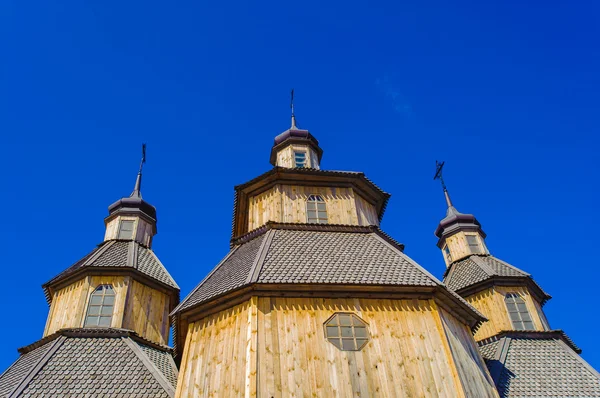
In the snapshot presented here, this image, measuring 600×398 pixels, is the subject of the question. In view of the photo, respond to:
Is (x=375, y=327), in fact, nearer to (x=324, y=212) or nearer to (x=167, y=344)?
(x=324, y=212)

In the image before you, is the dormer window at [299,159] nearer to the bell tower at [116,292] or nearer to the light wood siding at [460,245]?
the bell tower at [116,292]

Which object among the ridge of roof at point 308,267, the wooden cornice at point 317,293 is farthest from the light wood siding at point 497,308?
the wooden cornice at point 317,293

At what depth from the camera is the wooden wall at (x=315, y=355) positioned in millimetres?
9836

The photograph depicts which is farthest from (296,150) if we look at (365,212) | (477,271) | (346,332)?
(346,332)

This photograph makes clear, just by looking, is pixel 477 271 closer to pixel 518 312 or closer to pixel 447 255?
pixel 518 312

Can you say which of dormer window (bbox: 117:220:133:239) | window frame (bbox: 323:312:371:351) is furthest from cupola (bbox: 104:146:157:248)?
window frame (bbox: 323:312:371:351)

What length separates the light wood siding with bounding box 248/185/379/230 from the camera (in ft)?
50.3

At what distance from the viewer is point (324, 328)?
10781 mm

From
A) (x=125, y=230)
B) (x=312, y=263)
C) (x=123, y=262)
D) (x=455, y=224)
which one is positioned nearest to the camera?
(x=312, y=263)

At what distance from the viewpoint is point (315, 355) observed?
10273 mm

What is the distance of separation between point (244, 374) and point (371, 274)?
3946mm

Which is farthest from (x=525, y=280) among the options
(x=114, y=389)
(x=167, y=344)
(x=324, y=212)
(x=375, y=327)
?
(x=114, y=389)

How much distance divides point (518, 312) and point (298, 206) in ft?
36.6

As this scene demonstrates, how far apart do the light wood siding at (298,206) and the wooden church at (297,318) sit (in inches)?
2.0
